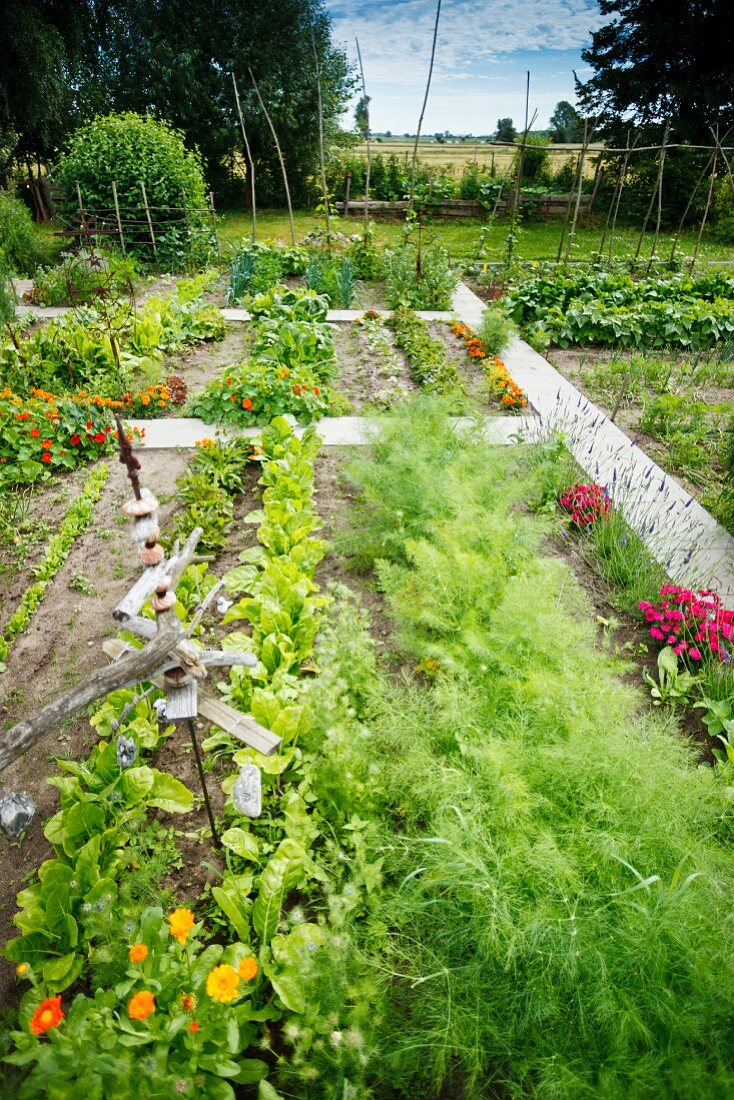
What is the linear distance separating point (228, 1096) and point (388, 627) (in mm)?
2307

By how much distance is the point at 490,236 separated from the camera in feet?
48.2

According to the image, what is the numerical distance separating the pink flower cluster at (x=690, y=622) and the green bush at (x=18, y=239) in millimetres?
11142

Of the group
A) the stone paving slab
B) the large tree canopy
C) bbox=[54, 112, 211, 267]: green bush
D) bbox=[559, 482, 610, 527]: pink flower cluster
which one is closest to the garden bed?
bbox=[559, 482, 610, 527]: pink flower cluster

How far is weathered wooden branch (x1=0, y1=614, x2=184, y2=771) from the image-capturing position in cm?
164

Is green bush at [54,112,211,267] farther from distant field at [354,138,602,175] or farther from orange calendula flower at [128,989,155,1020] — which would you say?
distant field at [354,138,602,175]

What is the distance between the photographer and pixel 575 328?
863 cm

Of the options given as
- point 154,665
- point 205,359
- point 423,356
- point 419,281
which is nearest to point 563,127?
point 419,281

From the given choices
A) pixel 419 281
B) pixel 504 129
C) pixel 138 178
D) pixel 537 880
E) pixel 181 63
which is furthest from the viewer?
pixel 504 129

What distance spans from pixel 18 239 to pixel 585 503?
11027mm

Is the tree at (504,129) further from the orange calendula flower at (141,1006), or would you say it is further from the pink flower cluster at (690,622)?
the orange calendula flower at (141,1006)

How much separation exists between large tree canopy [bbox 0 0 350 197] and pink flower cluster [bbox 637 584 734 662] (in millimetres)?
15132

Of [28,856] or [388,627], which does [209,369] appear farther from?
[28,856]

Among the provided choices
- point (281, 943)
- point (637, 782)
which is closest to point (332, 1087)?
point (281, 943)

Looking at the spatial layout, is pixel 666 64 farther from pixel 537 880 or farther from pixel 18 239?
pixel 537 880
